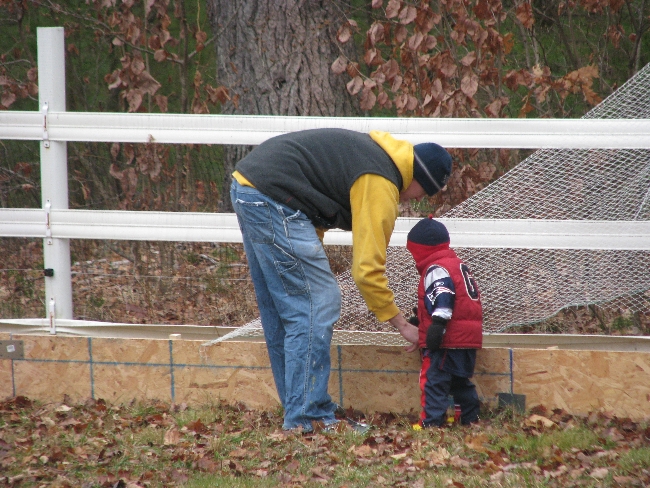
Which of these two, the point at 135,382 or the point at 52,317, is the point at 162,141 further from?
the point at 135,382

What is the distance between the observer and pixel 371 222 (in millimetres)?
3631

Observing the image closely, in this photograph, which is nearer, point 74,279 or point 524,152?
point 74,279

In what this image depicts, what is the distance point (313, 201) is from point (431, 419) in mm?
1369

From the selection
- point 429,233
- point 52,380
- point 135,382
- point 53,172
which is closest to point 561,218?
point 429,233

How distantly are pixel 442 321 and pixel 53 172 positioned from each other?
2566mm

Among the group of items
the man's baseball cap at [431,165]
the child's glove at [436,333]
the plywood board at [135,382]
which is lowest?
the plywood board at [135,382]

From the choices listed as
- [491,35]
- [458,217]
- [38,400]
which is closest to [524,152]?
[491,35]

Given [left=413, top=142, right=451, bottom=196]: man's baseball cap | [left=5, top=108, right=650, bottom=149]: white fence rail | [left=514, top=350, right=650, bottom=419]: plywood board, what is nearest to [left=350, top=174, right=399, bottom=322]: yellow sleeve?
[left=413, top=142, right=451, bottom=196]: man's baseball cap

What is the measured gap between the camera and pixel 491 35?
5.72 meters

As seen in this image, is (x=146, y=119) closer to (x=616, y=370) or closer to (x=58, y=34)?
(x=58, y=34)

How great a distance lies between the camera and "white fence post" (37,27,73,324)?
4.67 m

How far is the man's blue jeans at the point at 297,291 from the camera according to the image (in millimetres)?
3789

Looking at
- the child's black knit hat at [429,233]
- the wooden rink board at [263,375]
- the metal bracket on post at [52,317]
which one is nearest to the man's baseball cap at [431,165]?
the child's black knit hat at [429,233]

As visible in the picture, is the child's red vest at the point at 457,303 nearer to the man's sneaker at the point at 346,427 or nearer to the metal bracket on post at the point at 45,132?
the man's sneaker at the point at 346,427
